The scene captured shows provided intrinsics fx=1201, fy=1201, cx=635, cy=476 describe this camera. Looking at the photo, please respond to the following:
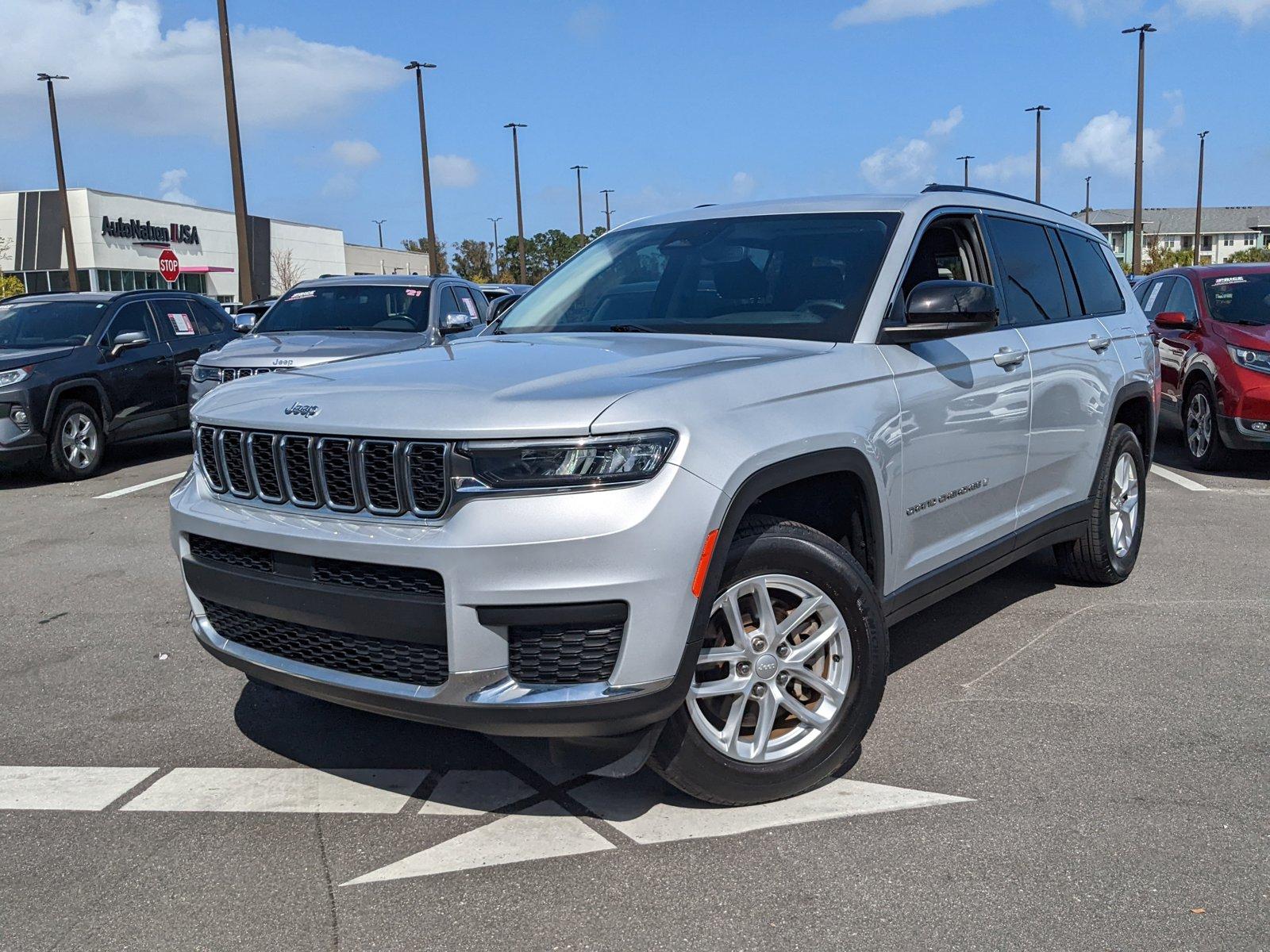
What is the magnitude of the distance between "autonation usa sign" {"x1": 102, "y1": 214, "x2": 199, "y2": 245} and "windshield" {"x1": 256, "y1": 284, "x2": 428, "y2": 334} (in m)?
45.6

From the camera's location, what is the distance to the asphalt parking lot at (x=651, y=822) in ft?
9.30

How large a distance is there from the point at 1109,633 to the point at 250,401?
3.70m

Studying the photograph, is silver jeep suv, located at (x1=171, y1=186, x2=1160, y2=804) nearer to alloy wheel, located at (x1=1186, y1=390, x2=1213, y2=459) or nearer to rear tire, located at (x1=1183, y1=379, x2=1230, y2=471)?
rear tire, located at (x1=1183, y1=379, x2=1230, y2=471)

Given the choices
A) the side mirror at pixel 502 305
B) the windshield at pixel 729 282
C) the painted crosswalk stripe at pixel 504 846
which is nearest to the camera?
the painted crosswalk stripe at pixel 504 846

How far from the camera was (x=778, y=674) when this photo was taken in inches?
133

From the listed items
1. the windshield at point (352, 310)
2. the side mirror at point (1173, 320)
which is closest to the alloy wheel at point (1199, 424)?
the side mirror at point (1173, 320)

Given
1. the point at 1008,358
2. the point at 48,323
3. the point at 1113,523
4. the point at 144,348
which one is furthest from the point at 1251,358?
the point at 48,323

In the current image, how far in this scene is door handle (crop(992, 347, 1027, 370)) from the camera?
4.55 m

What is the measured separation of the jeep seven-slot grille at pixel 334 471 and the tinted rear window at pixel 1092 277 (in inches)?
150

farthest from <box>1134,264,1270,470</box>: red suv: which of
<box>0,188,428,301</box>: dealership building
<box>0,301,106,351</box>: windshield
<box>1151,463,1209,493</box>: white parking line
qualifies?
<box>0,188,428,301</box>: dealership building

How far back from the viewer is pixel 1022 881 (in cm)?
299

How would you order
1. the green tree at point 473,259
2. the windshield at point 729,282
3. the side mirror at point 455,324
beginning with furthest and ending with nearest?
the green tree at point 473,259, the side mirror at point 455,324, the windshield at point 729,282

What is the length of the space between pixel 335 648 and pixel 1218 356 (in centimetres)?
860

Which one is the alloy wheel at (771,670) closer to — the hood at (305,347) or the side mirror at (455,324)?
the side mirror at (455,324)
